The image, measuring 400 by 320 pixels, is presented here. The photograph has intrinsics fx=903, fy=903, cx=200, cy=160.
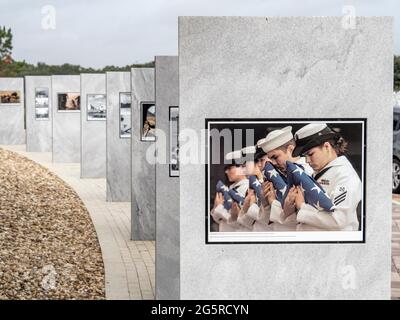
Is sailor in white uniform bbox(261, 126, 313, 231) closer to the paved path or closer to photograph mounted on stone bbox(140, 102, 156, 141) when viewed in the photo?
the paved path

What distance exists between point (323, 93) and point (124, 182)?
11148 mm

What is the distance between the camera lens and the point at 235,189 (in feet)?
18.1

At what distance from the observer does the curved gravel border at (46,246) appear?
28.3 feet

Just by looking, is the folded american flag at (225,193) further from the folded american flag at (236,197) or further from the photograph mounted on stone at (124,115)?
the photograph mounted on stone at (124,115)

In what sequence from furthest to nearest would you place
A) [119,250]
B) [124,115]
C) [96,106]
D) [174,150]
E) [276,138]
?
[96,106], [124,115], [119,250], [174,150], [276,138]

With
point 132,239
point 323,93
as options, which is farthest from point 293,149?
point 132,239

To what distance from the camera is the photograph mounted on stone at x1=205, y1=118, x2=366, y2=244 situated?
5.48 m

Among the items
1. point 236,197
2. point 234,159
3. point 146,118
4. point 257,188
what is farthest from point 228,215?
point 146,118

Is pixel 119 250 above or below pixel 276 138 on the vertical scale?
below

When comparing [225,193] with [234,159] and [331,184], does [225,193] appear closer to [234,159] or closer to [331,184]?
[234,159]

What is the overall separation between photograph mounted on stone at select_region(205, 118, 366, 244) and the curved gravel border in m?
3.10

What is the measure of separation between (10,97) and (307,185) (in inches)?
1170

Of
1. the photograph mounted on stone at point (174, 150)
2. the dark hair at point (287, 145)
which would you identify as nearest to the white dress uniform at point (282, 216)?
the dark hair at point (287, 145)

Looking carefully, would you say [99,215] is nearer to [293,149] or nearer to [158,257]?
[158,257]
